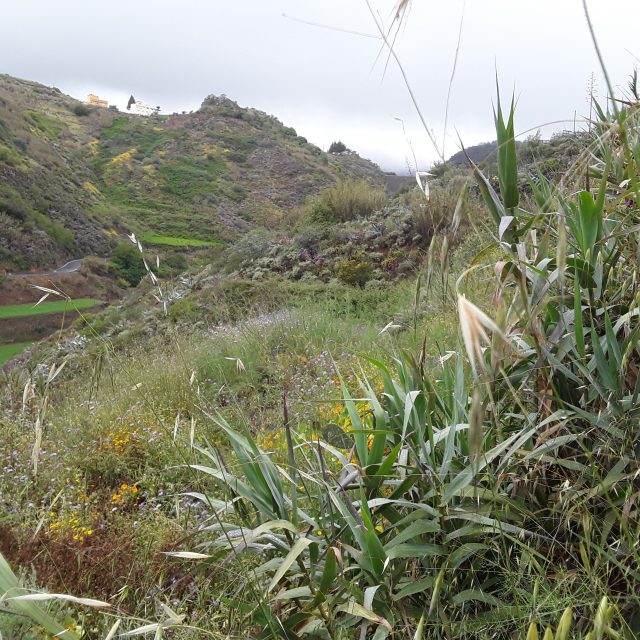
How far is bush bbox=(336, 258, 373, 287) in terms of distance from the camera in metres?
9.50

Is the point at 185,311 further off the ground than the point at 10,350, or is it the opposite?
the point at 185,311

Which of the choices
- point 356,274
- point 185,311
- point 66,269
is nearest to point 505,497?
point 356,274

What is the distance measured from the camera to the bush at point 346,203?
13578 millimetres

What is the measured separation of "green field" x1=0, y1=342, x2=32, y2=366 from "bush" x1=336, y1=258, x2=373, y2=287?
8885mm

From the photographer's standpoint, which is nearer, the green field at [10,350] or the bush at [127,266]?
the green field at [10,350]

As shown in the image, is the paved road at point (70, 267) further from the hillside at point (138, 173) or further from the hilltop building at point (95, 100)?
the hilltop building at point (95, 100)

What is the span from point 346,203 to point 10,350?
9936 millimetres

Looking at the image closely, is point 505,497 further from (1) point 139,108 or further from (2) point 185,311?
(1) point 139,108

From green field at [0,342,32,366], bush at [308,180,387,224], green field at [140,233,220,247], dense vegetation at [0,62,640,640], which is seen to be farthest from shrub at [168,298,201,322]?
green field at [140,233,220,247]

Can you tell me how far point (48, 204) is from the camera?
30141mm

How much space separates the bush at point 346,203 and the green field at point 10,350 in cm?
839

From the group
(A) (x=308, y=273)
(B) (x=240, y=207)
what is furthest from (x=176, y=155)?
(A) (x=308, y=273)

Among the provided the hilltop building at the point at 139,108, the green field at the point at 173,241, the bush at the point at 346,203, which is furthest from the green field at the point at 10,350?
the hilltop building at the point at 139,108

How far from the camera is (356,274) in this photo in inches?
376
